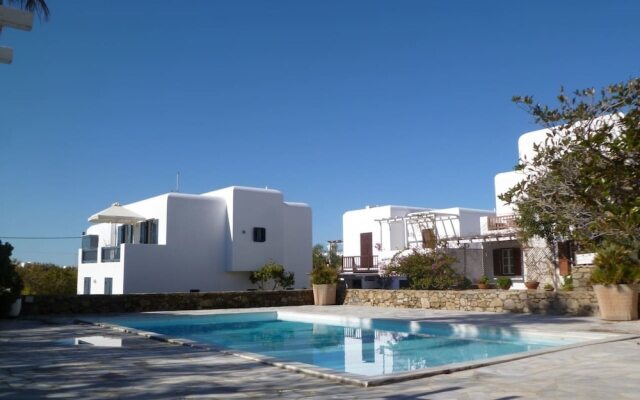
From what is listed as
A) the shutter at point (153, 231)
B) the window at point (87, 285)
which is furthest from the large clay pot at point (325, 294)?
the window at point (87, 285)

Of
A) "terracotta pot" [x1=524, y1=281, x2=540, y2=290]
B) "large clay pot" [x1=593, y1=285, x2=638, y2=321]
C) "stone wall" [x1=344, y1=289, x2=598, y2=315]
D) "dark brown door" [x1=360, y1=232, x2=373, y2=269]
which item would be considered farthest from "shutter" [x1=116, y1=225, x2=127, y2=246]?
"large clay pot" [x1=593, y1=285, x2=638, y2=321]

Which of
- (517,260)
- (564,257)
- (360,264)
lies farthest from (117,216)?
(564,257)

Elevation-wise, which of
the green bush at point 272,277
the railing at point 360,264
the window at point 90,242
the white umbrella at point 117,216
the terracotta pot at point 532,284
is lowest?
the terracotta pot at point 532,284

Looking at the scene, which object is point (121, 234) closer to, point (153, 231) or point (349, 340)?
point (153, 231)

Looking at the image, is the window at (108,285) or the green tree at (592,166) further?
the window at (108,285)

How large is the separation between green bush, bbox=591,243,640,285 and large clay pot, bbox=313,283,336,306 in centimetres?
999

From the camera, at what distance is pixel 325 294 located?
21.0 m

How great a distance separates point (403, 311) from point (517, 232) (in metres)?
8.28

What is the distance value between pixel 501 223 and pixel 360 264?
10.4 metres

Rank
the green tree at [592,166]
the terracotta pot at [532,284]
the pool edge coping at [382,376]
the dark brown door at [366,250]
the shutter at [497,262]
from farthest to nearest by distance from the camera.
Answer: the dark brown door at [366,250] < the shutter at [497,262] < the terracotta pot at [532,284] < the pool edge coping at [382,376] < the green tree at [592,166]

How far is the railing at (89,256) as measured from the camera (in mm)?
27503

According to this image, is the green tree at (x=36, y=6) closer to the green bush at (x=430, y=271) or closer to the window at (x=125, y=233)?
the green bush at (x=430, y=271)

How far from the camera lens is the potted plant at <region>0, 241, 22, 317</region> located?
15234mm

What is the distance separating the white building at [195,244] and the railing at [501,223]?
936 centimetres
